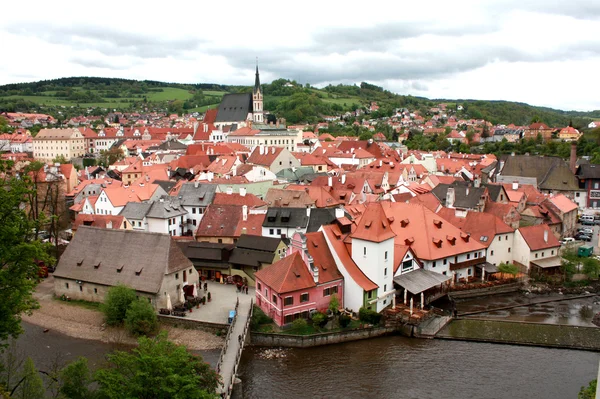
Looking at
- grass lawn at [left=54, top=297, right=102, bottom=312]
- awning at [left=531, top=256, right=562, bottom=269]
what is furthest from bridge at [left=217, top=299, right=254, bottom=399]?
awning at [left=531, top=256, right=562, bottom=269]

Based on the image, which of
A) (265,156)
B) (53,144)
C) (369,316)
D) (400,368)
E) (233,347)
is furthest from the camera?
(53,144)

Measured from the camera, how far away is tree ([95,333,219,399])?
1759 centimetres

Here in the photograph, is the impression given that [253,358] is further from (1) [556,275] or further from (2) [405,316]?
(1) [556,275]

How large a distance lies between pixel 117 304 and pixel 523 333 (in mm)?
24977

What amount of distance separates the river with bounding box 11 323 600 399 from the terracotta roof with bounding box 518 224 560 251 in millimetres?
13732

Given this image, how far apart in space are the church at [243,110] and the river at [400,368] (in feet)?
321

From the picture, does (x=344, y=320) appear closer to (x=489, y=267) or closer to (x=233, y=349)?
(x=233, y=349)

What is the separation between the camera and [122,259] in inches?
1443

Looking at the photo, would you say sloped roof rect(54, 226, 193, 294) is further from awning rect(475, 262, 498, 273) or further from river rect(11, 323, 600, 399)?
awning rect(475, 262, 498, 273)

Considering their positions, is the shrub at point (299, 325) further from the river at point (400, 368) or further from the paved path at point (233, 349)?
the paved path at point (233, 349)

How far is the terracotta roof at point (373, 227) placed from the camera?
111 feet

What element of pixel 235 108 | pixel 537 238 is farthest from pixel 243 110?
pixel 537 238

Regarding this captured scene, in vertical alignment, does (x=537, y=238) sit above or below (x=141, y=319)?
above

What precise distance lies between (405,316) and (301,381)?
9185mm
